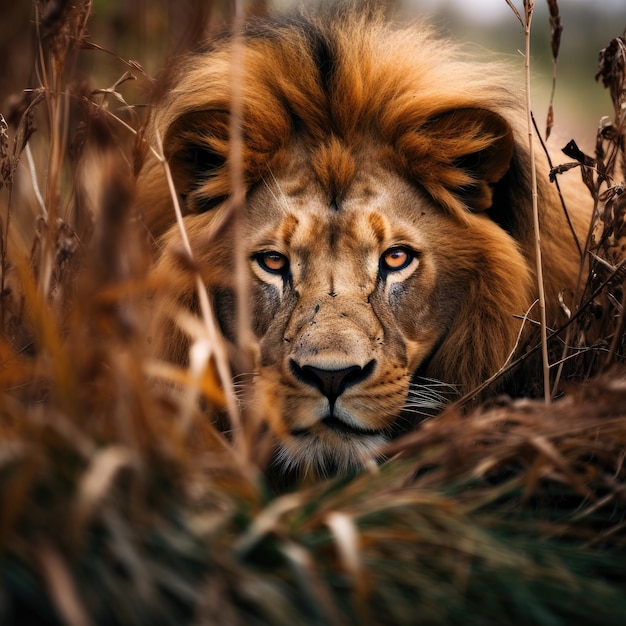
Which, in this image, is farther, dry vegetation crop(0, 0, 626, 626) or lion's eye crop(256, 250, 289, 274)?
lion's eye crop(256, 250, 289, 274)

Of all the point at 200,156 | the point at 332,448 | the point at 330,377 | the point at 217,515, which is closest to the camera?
the point at 217,515

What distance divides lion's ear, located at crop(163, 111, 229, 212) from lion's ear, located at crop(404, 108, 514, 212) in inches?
29.8

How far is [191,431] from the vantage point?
185 centimetres

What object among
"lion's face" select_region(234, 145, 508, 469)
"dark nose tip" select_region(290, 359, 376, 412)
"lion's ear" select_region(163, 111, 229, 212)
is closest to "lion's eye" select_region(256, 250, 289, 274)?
"lion's face" select_region(234, 145, 508, 469)

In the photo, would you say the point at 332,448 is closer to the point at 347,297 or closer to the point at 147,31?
the point at 347,297

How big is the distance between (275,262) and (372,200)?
42 centimetres

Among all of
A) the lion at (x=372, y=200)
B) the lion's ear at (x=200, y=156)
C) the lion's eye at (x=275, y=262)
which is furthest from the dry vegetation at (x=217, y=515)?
the lion's ear at (x=200, y=156)

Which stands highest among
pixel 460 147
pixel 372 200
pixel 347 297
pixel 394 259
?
pixel 460 147

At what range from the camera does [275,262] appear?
3084 millimetres

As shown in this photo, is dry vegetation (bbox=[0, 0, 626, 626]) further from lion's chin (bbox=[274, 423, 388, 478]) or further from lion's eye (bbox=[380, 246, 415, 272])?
lion's eye (bbox=[380, 246, 415, 272])

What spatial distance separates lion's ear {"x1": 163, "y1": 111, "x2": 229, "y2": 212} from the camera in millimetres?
3223

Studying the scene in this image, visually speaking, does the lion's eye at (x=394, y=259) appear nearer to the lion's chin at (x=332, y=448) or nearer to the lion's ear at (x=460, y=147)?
the lion's ear at (x=460, y=147)

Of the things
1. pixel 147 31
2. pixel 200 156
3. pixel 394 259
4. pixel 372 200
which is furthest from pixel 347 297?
pixel 147 31

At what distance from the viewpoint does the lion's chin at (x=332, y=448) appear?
276cm
